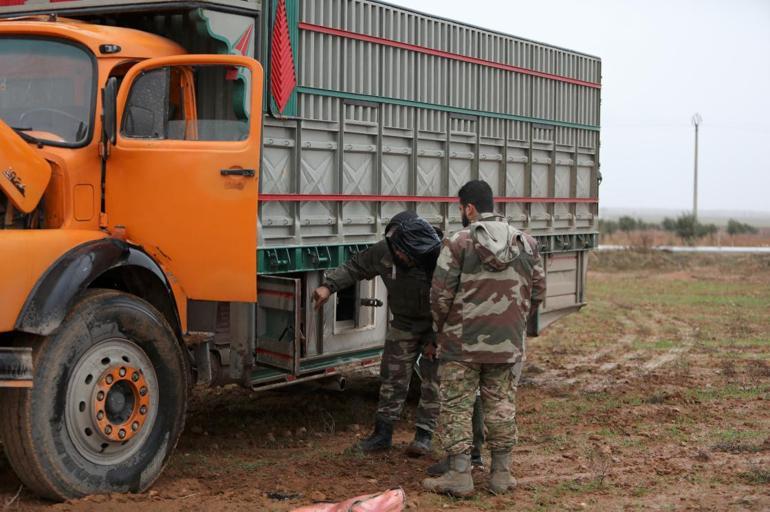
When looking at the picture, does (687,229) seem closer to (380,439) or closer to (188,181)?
(380,439)

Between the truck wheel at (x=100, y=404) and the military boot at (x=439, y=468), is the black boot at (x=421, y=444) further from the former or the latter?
the truck wheel at (x=100, y=404)

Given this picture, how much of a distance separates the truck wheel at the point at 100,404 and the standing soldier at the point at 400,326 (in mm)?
1558

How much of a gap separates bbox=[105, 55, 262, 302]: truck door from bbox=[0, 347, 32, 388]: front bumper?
1.29 m

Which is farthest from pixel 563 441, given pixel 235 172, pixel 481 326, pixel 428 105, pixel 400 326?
pixel 235 172

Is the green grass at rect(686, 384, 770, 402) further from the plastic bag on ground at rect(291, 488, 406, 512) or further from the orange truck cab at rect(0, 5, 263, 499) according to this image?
the orange truck cab at rect(0, 5, 263, 499)

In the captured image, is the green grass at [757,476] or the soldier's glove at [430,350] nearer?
the green grass at [757,476]

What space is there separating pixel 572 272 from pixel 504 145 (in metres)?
2.08

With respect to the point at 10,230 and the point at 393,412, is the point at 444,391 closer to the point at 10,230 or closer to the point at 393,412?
the point at 393,412

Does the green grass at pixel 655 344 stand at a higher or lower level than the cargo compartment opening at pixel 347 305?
lower

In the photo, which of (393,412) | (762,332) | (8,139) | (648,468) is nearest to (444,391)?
(393,412)

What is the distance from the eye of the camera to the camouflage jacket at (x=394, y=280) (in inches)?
Result: 299

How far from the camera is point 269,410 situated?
948cm

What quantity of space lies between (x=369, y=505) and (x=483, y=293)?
1538mm

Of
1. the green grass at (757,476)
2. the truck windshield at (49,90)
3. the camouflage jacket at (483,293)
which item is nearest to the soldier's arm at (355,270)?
the camouflage jacket at (483,293)
